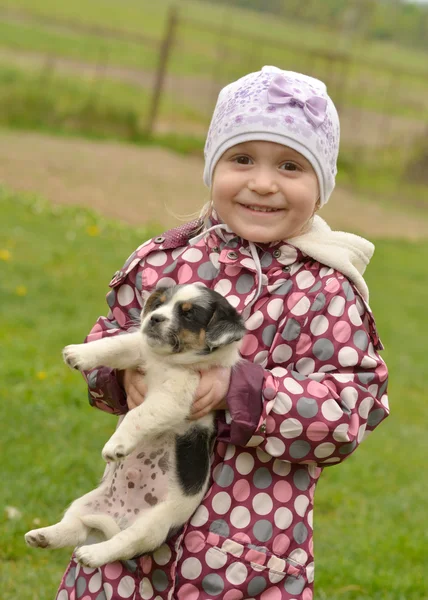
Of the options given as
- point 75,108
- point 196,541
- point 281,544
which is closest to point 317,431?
point 281,544

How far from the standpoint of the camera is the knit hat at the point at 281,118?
2.46 m

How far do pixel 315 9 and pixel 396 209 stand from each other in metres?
23.6

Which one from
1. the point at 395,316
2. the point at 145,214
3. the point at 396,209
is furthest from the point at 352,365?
the point at 396,209

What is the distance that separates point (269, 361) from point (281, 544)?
48cm

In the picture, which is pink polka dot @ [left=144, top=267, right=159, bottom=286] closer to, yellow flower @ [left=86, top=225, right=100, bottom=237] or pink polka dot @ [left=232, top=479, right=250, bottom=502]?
pink polka dot @ [left=232, top=479, right=250, bottom=502]

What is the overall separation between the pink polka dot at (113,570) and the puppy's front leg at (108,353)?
577 mm

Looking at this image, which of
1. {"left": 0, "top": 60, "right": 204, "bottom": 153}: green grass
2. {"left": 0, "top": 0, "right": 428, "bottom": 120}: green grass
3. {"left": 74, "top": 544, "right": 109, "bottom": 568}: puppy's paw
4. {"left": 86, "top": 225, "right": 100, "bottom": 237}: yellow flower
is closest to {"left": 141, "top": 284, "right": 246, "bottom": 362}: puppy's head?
{"left": 74, "top": 544, "right": 109, "bottom": 568}: puppy's paw

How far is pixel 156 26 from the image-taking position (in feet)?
115

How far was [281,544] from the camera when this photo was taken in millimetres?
2445

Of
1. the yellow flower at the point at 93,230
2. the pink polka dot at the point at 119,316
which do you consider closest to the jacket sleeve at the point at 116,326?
the pink polka dot at the point at 119,316

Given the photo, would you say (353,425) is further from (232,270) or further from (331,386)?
(232,270)

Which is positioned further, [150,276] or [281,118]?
[150,276]

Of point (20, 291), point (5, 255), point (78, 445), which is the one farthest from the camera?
point (5, 255)

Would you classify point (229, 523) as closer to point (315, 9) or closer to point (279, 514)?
point (279, 514)
